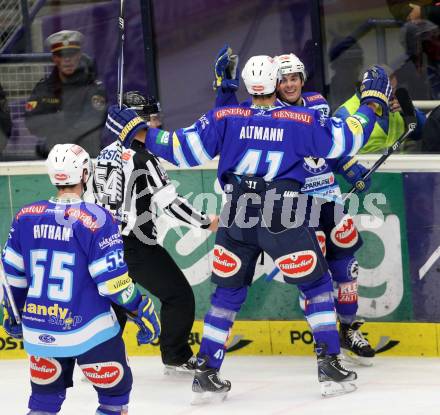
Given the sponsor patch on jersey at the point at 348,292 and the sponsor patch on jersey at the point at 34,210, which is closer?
the sponsor patch on jersey at the point at 34,210

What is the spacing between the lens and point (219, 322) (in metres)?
6.19

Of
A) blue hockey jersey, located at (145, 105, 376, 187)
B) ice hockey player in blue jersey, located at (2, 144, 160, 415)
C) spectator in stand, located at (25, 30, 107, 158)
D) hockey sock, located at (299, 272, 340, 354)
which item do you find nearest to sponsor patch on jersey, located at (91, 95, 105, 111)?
spectator in stand, located at (25, 30, 107, 158)

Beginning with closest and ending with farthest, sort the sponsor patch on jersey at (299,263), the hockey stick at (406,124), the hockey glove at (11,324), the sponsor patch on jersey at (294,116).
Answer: the hockey glove at (11,324), the sponsor patch on jersey at (294,116), the sponsor patch on jersey at (299,263), the hockey stick at (406,124)

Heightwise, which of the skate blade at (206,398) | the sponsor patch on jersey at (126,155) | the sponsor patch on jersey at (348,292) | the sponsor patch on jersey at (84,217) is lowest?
the skate blade at (206,398)

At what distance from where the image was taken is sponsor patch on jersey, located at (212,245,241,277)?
6156mm

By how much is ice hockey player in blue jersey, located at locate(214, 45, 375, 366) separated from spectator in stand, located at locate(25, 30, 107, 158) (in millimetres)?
1443

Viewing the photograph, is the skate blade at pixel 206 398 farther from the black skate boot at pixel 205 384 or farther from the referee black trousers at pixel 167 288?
the referee black trousers at pixel 167 288

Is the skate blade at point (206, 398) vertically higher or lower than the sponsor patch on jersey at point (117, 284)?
lower

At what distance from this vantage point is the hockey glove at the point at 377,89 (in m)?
6.11

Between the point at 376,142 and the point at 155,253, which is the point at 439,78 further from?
the point at 155,253

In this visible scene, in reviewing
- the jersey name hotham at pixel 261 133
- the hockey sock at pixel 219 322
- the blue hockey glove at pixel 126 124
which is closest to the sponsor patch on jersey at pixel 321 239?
the hockey sock at pixel 219 322

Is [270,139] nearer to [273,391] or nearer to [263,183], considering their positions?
[263,183]

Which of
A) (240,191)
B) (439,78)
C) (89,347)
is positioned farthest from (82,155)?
(439,78)

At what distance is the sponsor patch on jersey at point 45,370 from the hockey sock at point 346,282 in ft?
6.80
